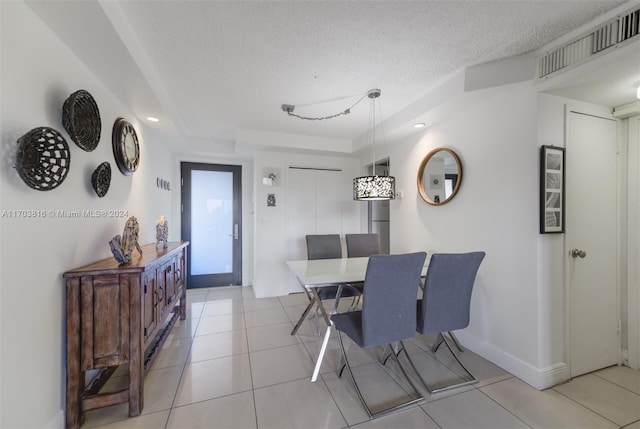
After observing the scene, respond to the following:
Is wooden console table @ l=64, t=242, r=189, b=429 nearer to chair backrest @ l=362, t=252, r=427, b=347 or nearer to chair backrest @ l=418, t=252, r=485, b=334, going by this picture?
chair backrest @ l=362, t=252, r=427, b=347

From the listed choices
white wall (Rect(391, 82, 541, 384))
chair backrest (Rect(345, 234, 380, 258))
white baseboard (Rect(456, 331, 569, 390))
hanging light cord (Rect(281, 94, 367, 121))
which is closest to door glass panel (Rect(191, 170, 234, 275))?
hanging light cord (Rect(281, 94, 367, 121))

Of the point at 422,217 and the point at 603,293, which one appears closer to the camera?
the point at 603,293

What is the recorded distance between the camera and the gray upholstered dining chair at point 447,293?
182 centimetres

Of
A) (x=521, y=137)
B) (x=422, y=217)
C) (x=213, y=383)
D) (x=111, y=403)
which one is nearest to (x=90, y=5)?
(x=111, y=403)

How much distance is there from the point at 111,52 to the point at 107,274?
4.42 ft

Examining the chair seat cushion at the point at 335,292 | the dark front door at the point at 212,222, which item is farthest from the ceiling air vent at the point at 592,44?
the dark front door at the point at 212,222

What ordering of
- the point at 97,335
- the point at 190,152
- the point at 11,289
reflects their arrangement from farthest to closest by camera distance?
the point at 190,152, the point at 97,335, the point at 11,289

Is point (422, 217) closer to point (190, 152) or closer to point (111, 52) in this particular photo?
point (111, 52)

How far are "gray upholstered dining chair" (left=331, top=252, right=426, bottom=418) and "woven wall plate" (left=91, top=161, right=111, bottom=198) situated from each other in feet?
6.48

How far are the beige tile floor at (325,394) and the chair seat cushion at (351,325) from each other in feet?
1.35

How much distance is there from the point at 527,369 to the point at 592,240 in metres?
1.16

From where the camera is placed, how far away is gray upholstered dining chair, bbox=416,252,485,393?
1819mm

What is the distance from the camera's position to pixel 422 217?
3.03 meters

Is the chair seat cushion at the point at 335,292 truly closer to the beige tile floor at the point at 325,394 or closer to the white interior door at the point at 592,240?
the beige tile floor at the point at 325,394
